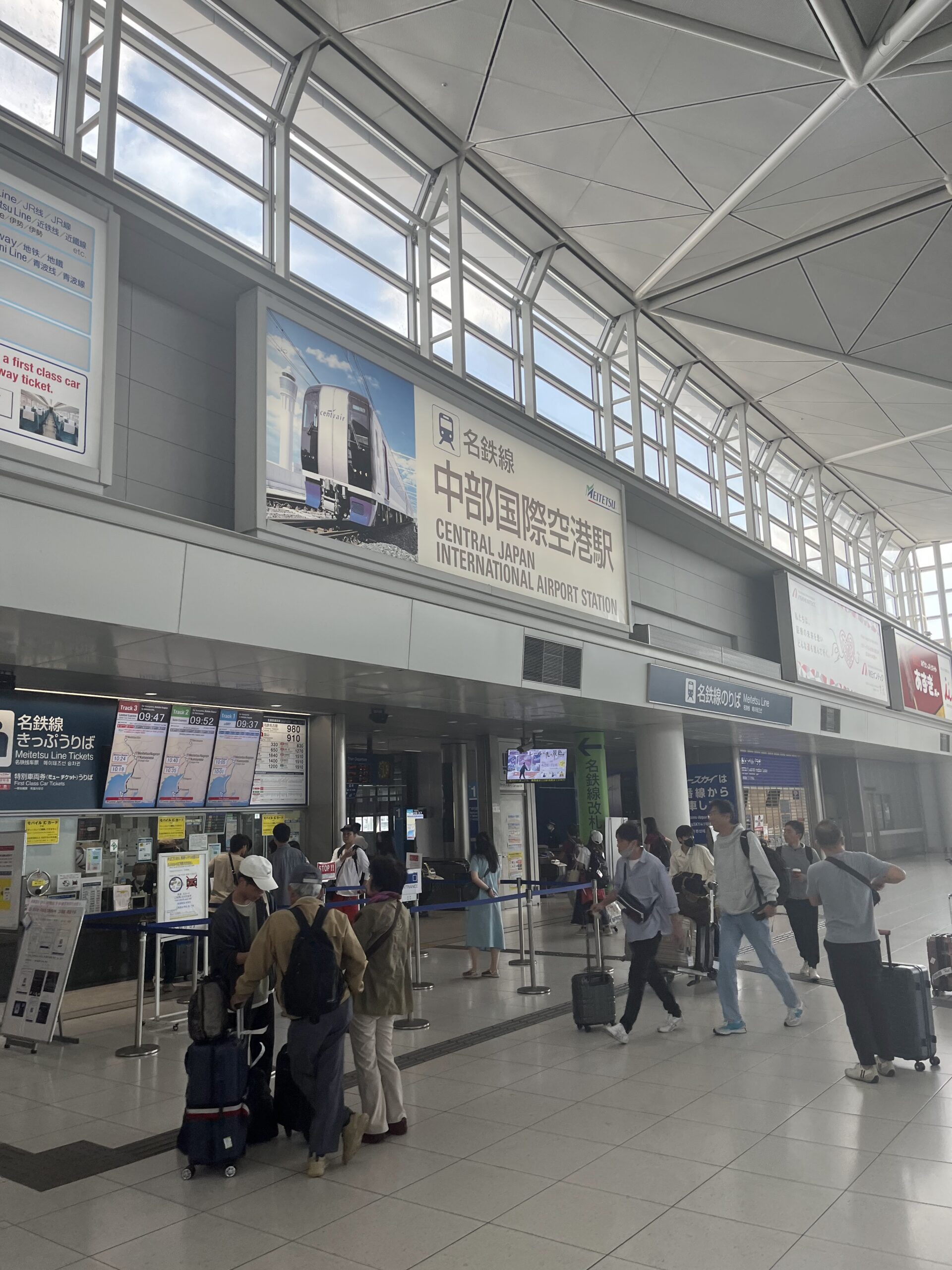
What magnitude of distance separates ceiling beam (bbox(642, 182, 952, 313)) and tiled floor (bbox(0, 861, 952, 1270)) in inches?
389

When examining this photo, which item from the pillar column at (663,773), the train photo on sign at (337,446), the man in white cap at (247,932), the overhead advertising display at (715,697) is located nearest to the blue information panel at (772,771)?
the overhead advertising display at (715,697)

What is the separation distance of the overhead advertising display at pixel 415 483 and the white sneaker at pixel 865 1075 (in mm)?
5953

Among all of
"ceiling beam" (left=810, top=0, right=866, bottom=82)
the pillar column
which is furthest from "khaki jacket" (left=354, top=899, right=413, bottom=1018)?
the pillar column

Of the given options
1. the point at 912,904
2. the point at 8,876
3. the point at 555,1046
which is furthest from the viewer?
the point at 912,904

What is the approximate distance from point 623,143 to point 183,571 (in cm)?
732

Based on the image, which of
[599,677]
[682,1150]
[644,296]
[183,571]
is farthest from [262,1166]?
[644,296]

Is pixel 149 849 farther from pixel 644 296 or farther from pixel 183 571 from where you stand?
pixel 644 296

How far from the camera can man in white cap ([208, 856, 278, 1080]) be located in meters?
4.69

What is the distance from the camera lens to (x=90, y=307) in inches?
269

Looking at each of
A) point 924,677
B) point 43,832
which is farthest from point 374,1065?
point 924,677

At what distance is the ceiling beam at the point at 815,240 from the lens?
11141 millimetres

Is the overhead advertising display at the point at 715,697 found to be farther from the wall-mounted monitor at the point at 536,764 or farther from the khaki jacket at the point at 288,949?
the khaki jacket at the point at 288,949

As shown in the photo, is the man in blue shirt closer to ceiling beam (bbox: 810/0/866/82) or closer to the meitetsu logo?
the meitetsu logo

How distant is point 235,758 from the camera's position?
11.4 m
